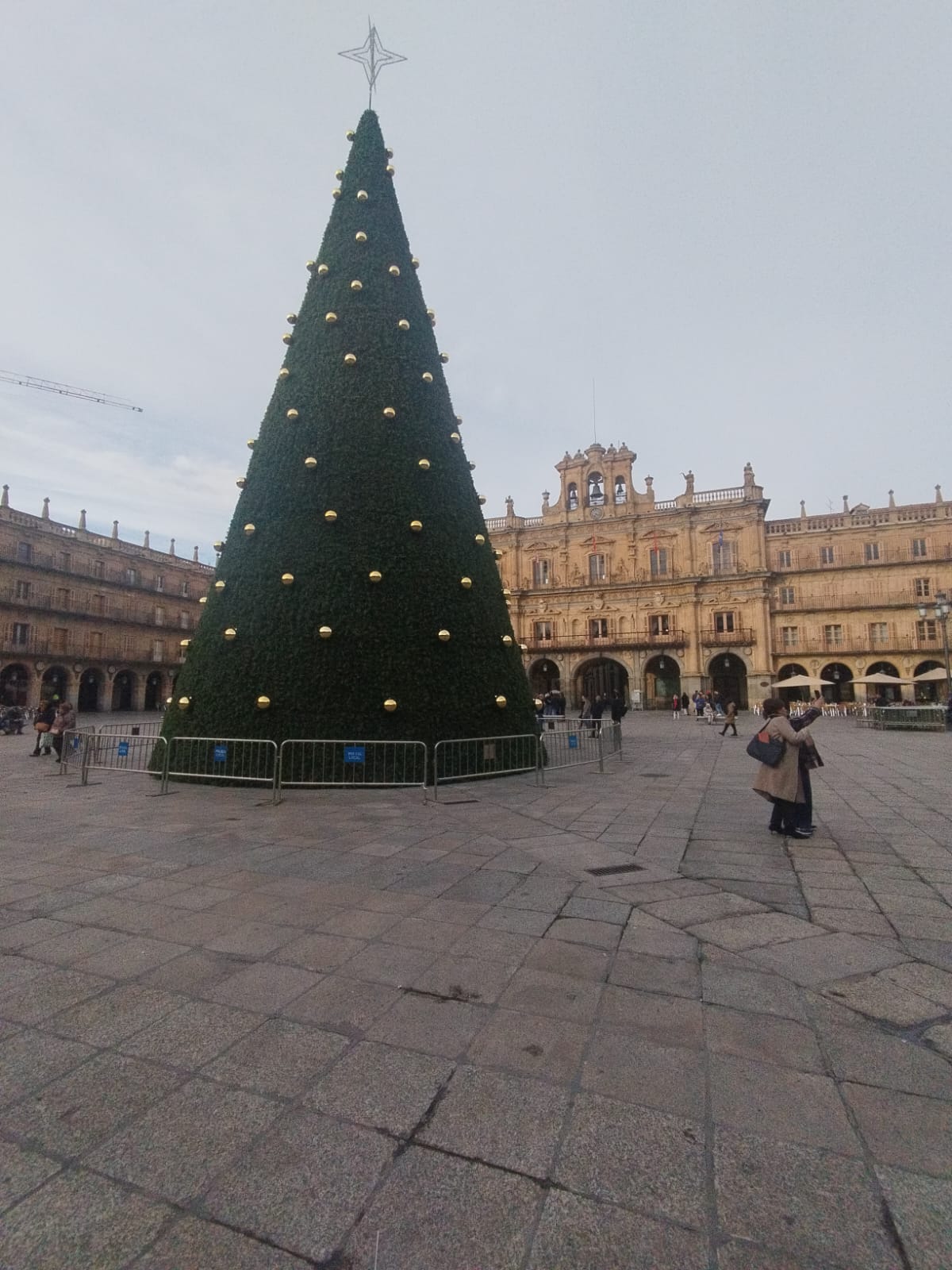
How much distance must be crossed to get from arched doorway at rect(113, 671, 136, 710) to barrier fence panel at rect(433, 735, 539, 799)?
41.0m

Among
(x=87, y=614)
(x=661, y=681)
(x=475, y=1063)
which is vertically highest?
(x=87, y=614)

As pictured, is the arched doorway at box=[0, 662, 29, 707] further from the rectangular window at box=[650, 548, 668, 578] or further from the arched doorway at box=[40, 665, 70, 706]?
the rectangular window at box=[650, 548, 668, 578]

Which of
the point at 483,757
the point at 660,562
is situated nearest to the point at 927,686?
the point at 660,562

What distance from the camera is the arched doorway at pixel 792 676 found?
1527 inches

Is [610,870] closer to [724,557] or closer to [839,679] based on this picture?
[724,557]

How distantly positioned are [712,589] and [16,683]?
43.2m

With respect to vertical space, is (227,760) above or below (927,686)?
below

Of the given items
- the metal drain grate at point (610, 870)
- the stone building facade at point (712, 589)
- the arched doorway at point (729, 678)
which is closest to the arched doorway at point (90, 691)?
the stone building facade at point (712, 589)

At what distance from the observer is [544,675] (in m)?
45.1

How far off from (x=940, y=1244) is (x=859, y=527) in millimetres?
48206

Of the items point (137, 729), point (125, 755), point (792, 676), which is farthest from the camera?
point (792, 676)

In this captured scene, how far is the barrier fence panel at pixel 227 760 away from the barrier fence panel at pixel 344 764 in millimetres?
264

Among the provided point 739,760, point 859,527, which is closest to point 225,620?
point 739,760

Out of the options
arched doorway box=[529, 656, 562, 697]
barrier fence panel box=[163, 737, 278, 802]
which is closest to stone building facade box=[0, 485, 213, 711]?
arched doorway box=[529, 656, 562, 697]
